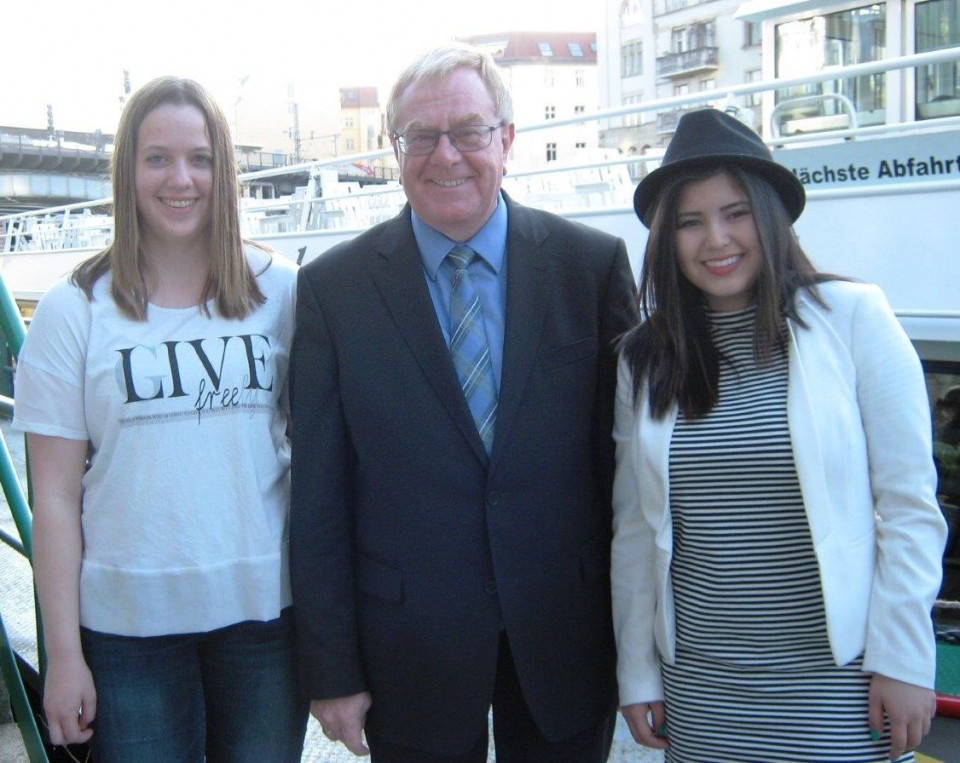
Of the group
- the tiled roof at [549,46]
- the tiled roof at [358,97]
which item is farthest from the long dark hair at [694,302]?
the tiled roof at [358,97]

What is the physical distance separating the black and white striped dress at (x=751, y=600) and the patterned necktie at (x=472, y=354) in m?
0.35

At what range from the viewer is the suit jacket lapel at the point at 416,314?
174 cm

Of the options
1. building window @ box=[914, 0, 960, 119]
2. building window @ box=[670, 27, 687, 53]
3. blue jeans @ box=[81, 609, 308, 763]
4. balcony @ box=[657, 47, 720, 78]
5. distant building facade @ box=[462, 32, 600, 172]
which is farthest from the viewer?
distant building facade @ box=[462, 32, 600, 172]

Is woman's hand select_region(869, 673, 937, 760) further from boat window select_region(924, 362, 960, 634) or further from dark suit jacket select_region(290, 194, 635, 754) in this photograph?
boat window select_region(924, 362, 960, 634)

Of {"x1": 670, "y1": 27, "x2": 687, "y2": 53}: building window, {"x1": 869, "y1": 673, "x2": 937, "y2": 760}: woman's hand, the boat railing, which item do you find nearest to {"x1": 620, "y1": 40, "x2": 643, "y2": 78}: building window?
{"x1": 670, "y1": 27, "x2": 687, "y2": 53}: building window

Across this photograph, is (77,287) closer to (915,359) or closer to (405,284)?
(405,284)

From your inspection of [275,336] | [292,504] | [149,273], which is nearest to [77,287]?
[149,273]

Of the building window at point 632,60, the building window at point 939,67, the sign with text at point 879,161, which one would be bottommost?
the sign with text at point 879,161

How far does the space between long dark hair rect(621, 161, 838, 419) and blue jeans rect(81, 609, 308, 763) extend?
0.84 m

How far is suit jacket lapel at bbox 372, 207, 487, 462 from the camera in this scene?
174 centimetres

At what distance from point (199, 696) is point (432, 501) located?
60 cm

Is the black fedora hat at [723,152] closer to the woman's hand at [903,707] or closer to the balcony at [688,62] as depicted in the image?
the woman's hand at [903,707]

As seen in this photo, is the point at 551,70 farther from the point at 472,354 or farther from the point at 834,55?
the point at 472,354

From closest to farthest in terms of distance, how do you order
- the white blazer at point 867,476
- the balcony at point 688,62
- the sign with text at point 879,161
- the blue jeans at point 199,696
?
the white blazer at point 867,476, the blue jeans at point 199,696, the sign with text at point 879,161, the balcony at point 688,62
